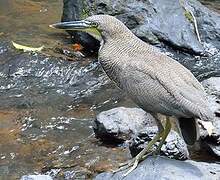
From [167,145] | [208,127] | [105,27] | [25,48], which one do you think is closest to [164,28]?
[25,48]

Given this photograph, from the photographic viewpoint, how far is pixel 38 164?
5516mm

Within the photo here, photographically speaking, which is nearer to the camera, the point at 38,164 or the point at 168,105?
the point at 168,105

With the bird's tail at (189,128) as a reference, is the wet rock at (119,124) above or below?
below

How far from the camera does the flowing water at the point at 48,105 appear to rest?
555 centimetres

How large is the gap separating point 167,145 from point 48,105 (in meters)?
2.04

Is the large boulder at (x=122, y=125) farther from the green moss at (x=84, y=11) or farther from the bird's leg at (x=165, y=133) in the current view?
the green moss at (x=84, y=11)

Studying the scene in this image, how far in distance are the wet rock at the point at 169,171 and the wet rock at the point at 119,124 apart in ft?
4.00

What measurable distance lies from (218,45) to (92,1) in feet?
6.14

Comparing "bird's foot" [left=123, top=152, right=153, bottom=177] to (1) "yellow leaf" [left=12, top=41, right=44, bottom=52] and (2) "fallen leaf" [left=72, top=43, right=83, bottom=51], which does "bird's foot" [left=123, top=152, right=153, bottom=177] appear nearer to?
(1) "yellow leaf" [left=12, top=41, right=44, bottom=52]

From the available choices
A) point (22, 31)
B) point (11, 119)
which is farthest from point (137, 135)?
point (22, 31)

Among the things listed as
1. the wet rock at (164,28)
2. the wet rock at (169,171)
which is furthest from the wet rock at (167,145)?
the wet rock at (164,28)

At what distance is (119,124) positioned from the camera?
231 inches

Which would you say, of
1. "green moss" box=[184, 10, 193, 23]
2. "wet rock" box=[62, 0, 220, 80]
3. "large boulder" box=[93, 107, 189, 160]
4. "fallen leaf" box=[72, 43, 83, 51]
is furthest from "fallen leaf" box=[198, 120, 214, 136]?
"green moss" box=[184, 10, 193, 23]

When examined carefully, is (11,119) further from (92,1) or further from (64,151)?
(92,1)
